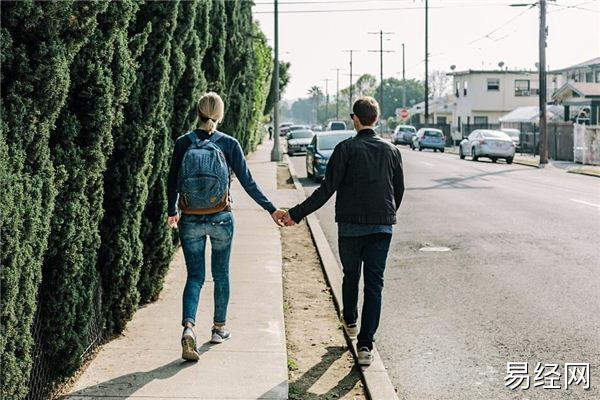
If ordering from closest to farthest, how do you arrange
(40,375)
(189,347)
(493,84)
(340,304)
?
1. (40,375)
2. (189,347)
3. (340,304)
4. (493,84)

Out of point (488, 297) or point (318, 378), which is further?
point (488, 297)

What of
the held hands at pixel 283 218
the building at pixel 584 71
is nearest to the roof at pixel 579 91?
the building at pixel 584 71

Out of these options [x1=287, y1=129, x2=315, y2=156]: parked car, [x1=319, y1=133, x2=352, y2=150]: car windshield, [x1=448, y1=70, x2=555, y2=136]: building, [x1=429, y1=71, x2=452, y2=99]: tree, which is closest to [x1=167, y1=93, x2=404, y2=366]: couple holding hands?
[x1=319, y1=133, x2=352, y2=150]: car windshield

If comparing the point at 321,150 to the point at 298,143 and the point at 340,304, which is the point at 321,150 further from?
the point at 298,143

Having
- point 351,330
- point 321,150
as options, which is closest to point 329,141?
point 321,150

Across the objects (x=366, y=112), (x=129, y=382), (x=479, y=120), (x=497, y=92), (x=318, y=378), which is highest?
(x=497, y=92)

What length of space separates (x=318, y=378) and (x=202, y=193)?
5.10 feet

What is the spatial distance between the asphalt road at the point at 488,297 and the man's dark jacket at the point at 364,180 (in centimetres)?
122

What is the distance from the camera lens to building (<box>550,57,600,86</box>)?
5931 centimetres

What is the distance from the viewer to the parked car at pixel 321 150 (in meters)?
25.9

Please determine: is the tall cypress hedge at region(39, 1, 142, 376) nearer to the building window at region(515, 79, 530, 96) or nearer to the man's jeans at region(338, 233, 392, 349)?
the man's jeans at region(338, 233, 392, 349)

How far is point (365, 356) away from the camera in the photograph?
259 inches

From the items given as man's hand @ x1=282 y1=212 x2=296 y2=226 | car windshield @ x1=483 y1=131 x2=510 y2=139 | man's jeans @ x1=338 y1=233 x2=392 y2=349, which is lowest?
man's jeans @ x1=338 y1=233 x2=392 y2=349

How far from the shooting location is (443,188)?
77.7 ft
